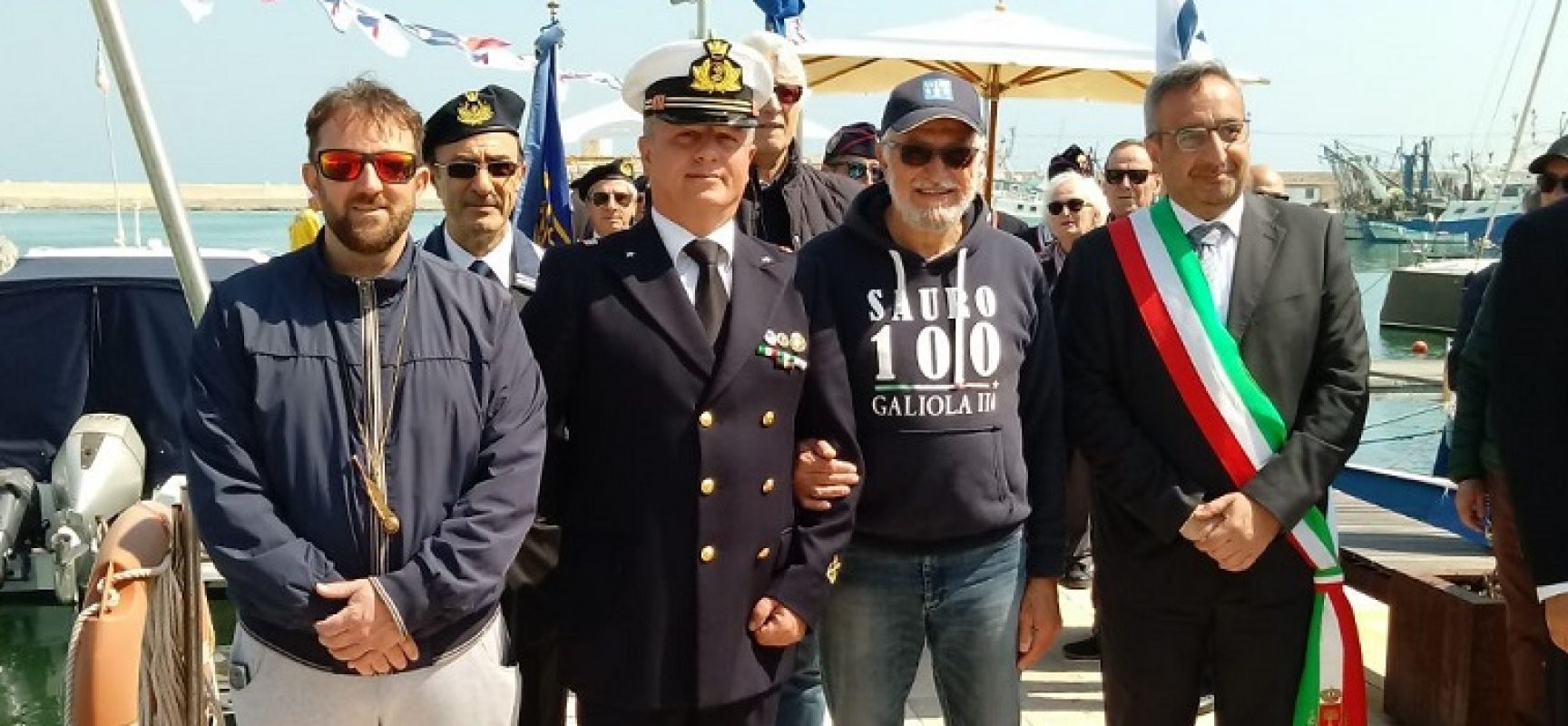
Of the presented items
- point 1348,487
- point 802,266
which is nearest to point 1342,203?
point 1348,487

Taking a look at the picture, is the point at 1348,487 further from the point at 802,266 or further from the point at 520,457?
the point at 520,457

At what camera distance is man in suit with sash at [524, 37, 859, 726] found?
2.51 meters

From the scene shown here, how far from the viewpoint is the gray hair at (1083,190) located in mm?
5344

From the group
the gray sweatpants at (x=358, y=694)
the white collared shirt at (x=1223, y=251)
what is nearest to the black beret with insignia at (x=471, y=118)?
the gray sweatpants at (x=358, y=694)

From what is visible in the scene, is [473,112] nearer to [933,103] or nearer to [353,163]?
[353,163]

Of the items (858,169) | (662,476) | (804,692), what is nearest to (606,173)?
(858,169)

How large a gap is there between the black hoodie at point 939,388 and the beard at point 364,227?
0.85 metres

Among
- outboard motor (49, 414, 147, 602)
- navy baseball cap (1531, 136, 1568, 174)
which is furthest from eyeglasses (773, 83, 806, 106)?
outboard motor (49, 414, 147, 602)

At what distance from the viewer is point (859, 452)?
2.72 m

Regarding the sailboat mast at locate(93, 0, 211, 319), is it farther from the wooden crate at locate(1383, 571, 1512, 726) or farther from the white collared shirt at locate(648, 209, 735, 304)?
the wooden crate at locate(1383, 571, 1512, 726)

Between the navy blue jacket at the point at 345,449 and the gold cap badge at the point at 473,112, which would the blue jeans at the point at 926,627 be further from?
the gold cap badge at the point at 473,112

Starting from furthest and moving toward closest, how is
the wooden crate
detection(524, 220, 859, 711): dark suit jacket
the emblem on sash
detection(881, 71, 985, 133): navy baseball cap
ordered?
the wooden crate, the emblem on sash, detection(881, 71, 985, 133): navy baseball cap, detection(524, 220, 859, 711): dark suit jacket

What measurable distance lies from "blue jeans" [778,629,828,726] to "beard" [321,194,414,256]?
4.37 feet

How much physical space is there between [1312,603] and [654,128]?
6.00 feet
